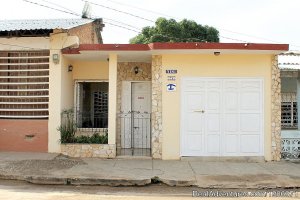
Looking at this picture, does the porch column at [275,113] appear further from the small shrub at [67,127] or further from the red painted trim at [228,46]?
the small shrub at [67,127]

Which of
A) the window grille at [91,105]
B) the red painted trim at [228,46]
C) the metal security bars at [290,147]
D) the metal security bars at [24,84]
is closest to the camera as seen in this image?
the red painted trim at [228,46]

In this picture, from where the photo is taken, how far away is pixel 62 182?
760cm

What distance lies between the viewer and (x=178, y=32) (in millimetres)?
27078

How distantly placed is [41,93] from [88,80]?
→ 1.94 metres

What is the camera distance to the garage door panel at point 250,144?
33.6 ft

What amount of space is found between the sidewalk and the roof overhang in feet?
10.1

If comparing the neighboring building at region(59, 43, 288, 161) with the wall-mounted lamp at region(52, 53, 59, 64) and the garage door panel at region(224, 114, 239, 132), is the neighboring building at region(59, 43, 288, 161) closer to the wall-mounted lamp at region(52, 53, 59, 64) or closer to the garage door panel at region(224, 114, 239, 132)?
the garage door panel at region(224, 114, 239, 132)

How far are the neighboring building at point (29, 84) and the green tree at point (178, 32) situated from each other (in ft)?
54.3

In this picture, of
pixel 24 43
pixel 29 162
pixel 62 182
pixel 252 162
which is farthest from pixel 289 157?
pixel 24 43

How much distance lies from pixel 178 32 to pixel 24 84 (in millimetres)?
18000

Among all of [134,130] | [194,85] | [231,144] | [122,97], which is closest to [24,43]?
[122,97]

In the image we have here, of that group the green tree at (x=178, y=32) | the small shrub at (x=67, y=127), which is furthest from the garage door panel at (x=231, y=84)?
the green tree at (x=178, y=32)

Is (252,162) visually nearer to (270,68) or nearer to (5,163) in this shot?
(270,68)

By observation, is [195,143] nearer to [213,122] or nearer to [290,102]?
[213,122]
